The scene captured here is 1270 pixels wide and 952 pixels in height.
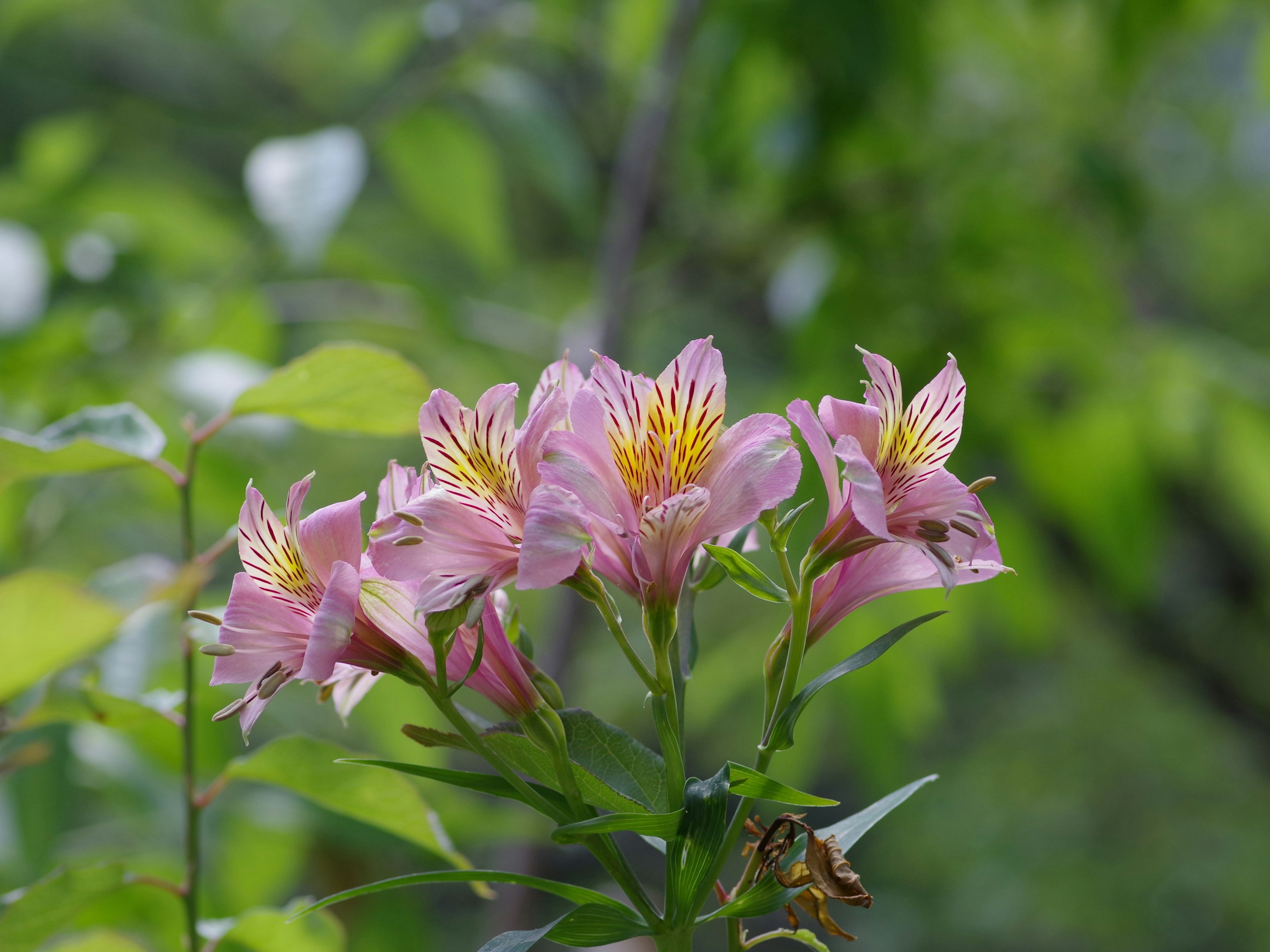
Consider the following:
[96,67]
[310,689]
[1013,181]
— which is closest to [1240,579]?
[1013,181]

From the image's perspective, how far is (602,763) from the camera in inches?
10.0

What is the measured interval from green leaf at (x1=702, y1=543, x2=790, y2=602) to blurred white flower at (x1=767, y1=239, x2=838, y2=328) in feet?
1.98

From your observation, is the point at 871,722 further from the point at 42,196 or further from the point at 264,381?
the point at 42,196

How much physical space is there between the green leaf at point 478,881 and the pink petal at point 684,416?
0.30 ft

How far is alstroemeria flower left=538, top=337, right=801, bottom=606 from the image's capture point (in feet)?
0.76

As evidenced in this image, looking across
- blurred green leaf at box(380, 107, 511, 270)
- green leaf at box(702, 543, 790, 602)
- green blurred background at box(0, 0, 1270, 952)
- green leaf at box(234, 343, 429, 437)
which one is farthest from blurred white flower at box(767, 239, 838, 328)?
green leaf at box(702, 543, 790, 602)

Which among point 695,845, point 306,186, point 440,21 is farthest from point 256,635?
point 440,21

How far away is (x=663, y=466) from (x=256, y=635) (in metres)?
0.11

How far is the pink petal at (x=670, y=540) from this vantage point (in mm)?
230

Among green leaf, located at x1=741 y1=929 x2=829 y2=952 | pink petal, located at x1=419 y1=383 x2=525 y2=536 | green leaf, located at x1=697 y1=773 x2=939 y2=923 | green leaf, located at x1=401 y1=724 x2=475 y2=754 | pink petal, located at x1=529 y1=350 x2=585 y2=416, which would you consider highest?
pink petal, located at x1=529 y1=350 x2=585 y2=416

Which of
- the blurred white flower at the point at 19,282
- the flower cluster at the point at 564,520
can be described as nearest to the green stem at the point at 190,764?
the flower cluster at the point at 564,520

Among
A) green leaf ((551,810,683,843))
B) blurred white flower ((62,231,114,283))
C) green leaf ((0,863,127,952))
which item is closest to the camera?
green leaf ((551,810,683,843))

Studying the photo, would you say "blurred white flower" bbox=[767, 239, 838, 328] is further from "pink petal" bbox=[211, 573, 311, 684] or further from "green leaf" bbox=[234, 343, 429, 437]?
"pink petal" bbox=[211, 573, 311, 684]

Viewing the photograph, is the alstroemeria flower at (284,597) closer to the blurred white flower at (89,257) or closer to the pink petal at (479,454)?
the pink petal at (479,454)
